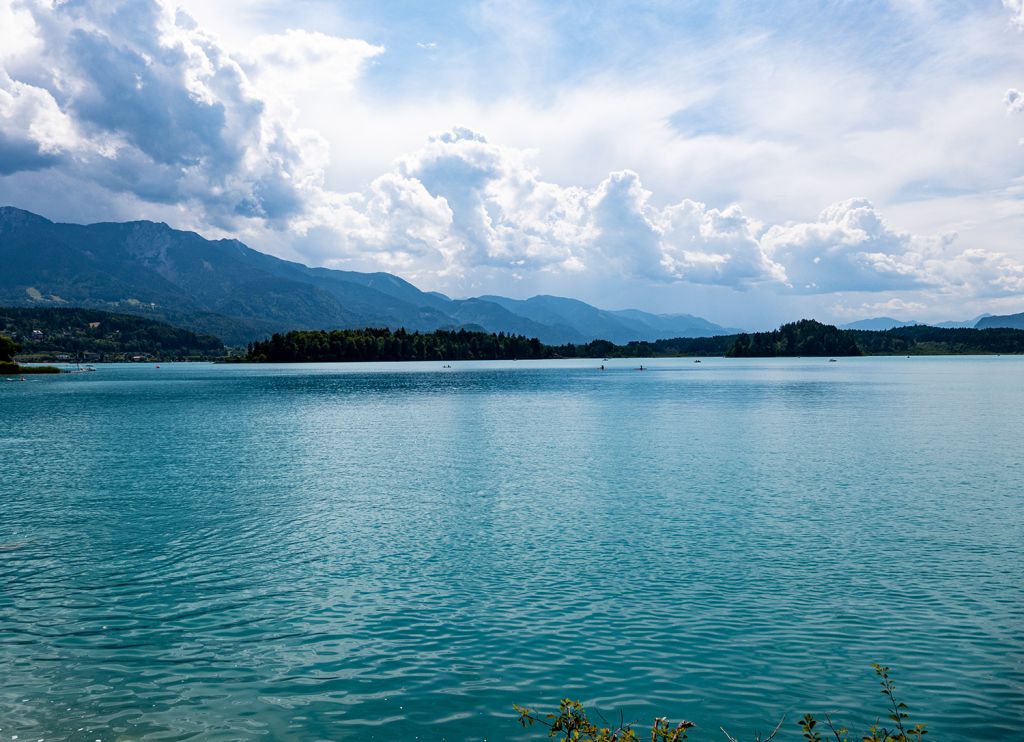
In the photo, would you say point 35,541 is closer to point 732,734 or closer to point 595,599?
point 595,599

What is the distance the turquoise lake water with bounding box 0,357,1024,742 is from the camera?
19953mm

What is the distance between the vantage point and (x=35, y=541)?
37.7 m

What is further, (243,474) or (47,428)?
(47,428)

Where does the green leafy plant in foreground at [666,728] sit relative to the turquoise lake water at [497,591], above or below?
above

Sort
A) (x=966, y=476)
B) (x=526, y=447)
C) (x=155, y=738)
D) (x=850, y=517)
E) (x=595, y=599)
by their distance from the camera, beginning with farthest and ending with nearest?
(x=526, y=447)
(x=966, y=476)
(x=850, y=517)
(x=595, y=599)
(x=155, y=738)

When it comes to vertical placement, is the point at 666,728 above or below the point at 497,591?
above

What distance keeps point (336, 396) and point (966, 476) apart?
438ft

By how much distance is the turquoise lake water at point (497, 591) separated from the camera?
1995cm

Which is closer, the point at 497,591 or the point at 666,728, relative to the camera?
the point at 666,728

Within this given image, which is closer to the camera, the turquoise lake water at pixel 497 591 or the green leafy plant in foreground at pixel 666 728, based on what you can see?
the green leafy plant in foreground at pixel 666 728

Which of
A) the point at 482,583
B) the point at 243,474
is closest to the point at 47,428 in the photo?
the point at 243,474

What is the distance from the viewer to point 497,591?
29.7 m

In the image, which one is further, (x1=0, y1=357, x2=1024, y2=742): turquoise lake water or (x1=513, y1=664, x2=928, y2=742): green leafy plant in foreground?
(x1=0, y1=357, x2=1024, y2=742): turquoise lake water

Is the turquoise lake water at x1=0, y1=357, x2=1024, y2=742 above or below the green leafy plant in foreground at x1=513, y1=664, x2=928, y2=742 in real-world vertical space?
below
